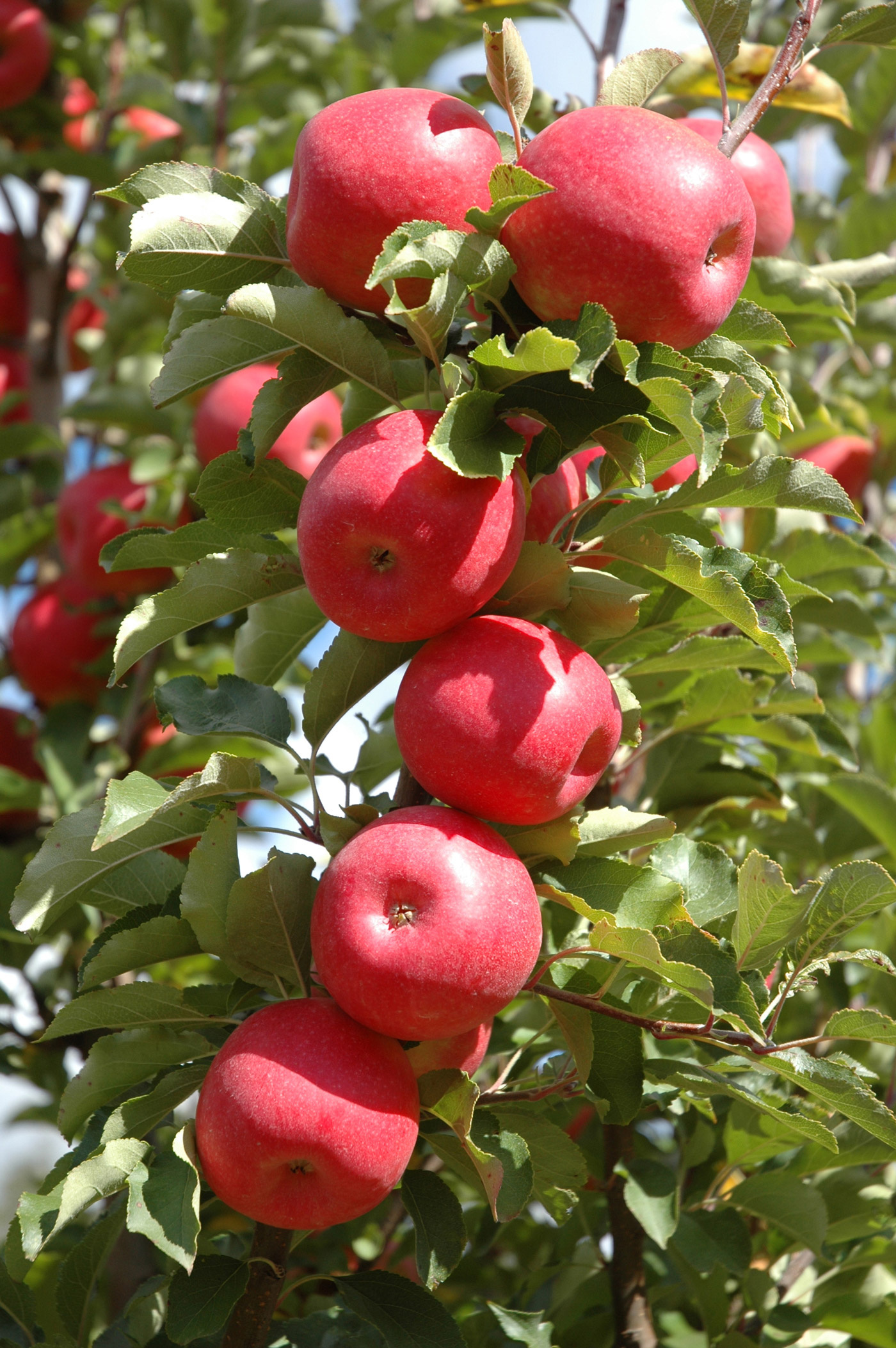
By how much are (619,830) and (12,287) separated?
262 centimetres

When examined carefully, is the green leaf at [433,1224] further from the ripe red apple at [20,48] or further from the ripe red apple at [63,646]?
the ripe red apple at [20,48]

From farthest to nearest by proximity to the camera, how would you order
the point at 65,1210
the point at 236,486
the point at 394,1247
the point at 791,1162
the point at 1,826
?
1. the point at 1,826
2. the point at 394,1247
3. the point at 791,1162
4. the point at 236,486
5. the point at 65,1210

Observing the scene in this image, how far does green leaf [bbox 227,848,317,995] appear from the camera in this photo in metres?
1.10

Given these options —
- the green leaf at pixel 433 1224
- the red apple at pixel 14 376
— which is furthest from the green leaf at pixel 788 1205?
the red apple at pixel 14 376

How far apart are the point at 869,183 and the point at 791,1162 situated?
2.61m

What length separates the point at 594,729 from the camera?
1.08 metres

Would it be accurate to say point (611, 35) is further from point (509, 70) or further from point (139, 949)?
point (139, 949)

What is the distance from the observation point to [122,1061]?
116 cm

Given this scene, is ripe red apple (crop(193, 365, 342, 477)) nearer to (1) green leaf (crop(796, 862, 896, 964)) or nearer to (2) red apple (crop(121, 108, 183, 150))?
(2) red apple (crop(121, 108, 183, 150))

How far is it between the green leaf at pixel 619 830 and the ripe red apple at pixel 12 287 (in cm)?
257

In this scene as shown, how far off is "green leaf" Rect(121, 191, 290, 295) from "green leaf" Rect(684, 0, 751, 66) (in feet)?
1.62

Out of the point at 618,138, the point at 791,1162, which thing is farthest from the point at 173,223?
the point at 791,1162

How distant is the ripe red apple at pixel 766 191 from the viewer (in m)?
1.62

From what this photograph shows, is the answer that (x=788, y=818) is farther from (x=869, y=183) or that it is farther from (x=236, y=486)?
(x=869, y=183)
